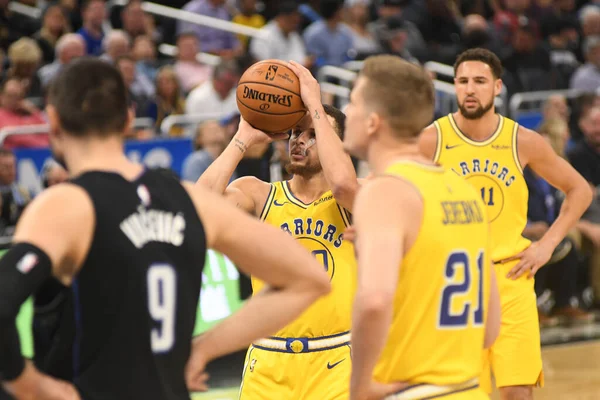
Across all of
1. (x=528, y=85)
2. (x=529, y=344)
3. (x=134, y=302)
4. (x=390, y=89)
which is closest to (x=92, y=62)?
(x=134, y=302)

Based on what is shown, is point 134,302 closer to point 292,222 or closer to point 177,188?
point 177,188

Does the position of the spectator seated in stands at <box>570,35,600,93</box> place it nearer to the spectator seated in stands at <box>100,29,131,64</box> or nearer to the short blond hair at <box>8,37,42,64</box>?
the spectator seated in stands at <box>100,29,131,64</box>

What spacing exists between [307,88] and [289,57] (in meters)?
8.51

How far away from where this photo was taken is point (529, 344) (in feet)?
21.4

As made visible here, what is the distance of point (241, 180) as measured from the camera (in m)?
5.59

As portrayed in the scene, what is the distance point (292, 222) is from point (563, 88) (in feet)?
37.5

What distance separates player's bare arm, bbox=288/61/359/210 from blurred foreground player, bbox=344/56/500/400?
145 centimetres

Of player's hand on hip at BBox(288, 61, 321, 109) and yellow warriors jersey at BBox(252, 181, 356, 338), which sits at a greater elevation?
player's hand on hip at BBox(288, 61, 321, 109)

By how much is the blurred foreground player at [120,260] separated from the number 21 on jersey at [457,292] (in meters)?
0.58

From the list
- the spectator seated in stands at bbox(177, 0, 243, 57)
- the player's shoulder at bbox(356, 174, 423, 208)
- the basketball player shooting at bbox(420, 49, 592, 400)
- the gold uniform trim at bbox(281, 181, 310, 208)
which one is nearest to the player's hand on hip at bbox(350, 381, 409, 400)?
the player's shoulder at bbox(356, 174, 423, 208)

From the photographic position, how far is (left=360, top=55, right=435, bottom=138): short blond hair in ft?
11.4

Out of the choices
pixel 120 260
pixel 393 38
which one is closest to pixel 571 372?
pixel 393 38

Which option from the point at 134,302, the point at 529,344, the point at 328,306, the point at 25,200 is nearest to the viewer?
the point at 134,302

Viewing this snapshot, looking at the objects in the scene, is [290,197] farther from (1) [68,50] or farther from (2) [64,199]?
(1) [68,50]
